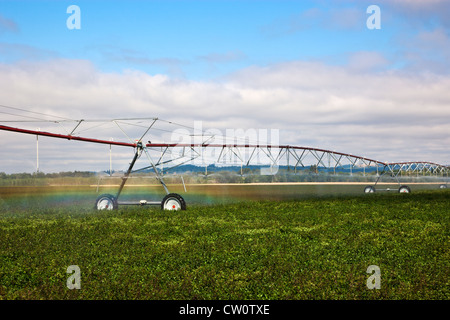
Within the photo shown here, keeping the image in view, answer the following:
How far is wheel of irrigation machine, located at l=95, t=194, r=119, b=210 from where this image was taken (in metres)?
21.5

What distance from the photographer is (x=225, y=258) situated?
10.1 meters

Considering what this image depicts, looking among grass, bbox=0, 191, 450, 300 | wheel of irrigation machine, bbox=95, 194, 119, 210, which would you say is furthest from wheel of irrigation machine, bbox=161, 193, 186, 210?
grass, bbox=0, 191, 450, 300

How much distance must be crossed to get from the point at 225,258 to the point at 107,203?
1319 centimetres

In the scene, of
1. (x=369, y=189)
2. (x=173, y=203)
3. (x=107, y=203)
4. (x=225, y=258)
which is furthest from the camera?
(x=369, y=189)

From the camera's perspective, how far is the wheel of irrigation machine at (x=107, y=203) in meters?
21.5

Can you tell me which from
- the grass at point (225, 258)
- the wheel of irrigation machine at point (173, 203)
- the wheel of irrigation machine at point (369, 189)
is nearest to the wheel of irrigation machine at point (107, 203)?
the wheel of irrigation machine at point (173, 203)

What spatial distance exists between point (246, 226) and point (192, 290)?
804cm

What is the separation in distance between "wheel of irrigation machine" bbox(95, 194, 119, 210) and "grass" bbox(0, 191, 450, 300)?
4178 millimetres

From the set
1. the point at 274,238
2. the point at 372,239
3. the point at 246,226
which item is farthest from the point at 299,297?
the point at 246,226

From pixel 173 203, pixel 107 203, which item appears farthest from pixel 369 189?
pixel 107 203

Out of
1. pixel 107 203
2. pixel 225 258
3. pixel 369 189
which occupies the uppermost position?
pixel 107 203

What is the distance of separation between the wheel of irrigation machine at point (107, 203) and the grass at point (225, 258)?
4.18 m

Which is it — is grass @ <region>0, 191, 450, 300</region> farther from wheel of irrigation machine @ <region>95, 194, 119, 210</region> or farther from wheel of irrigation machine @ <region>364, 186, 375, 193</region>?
wheel of irrigation machine @ <region>364, 186, 375, 193</region>

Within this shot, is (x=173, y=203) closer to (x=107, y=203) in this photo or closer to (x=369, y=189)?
(x=107, y=203)
